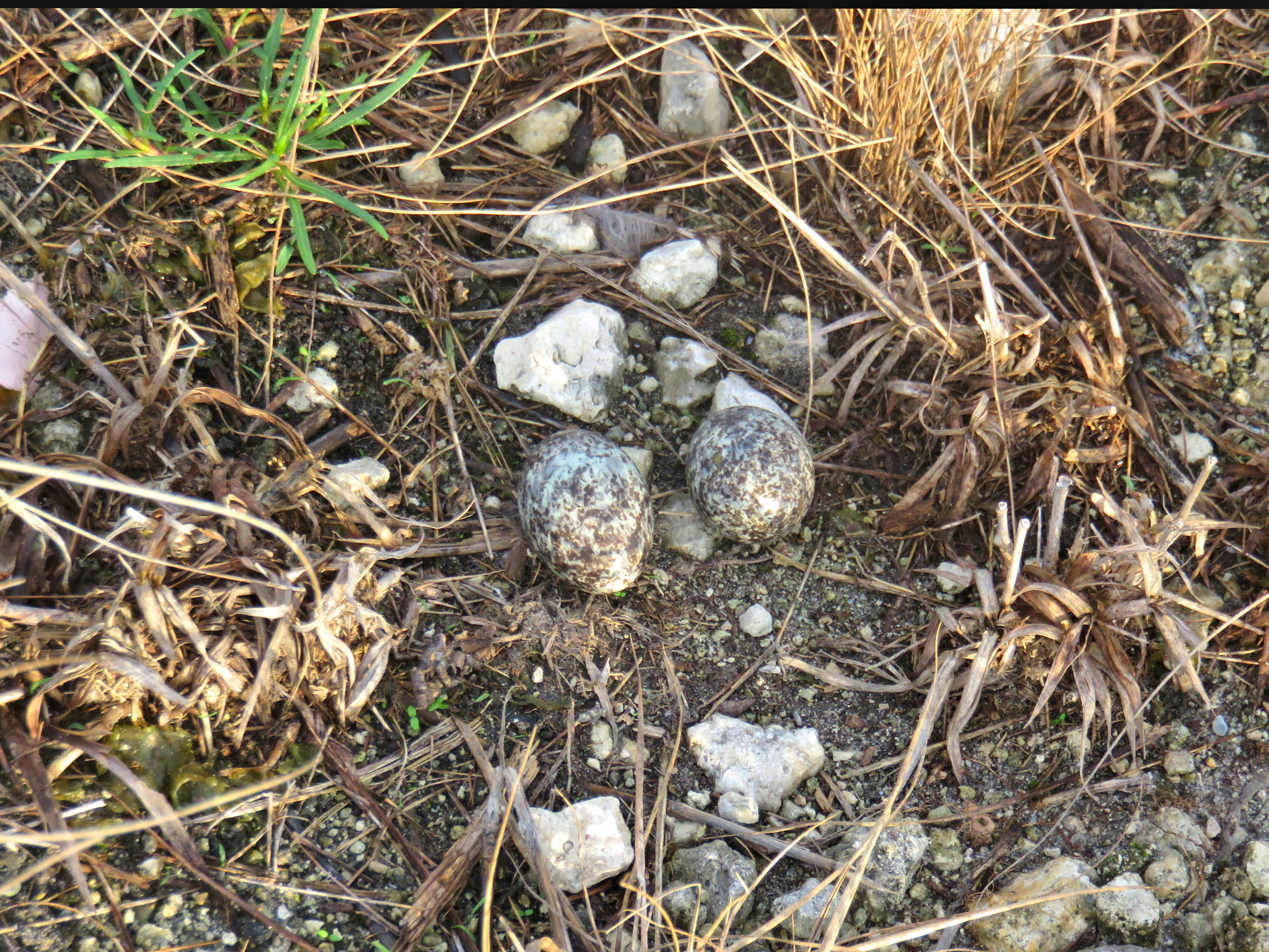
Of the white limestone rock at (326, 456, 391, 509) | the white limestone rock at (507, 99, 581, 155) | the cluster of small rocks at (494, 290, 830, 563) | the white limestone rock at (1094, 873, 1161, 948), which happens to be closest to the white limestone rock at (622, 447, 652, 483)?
the cluster of small rocks at (494, 290, 830, 563)

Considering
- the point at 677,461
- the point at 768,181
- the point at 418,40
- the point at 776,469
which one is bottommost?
the point at 677,461

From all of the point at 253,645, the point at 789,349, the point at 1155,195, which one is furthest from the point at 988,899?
the point at 1155,195

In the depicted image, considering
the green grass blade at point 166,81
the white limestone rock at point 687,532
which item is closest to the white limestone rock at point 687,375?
the white limestone rock at point 687,532

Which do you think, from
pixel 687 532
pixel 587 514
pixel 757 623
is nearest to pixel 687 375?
pixel 687 532

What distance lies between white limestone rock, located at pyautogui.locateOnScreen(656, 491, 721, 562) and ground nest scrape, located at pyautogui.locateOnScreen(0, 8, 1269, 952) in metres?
0.01

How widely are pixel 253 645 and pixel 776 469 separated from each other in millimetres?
1291

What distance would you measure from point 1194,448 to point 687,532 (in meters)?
1.47

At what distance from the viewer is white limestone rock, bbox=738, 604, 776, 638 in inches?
90.3

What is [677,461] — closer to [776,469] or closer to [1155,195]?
[776,469]

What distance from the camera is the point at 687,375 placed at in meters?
2.58

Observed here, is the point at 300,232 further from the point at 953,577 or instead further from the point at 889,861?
the point at 889,861

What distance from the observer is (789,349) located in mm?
2641

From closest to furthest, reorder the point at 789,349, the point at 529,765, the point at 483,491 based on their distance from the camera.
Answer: the point at 529,765 → the point at 483,491 → the point at 789,349

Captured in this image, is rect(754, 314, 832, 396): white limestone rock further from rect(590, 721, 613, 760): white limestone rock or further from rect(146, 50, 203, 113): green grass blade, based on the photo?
rect(146, 50, 203, 113): green grass blade
